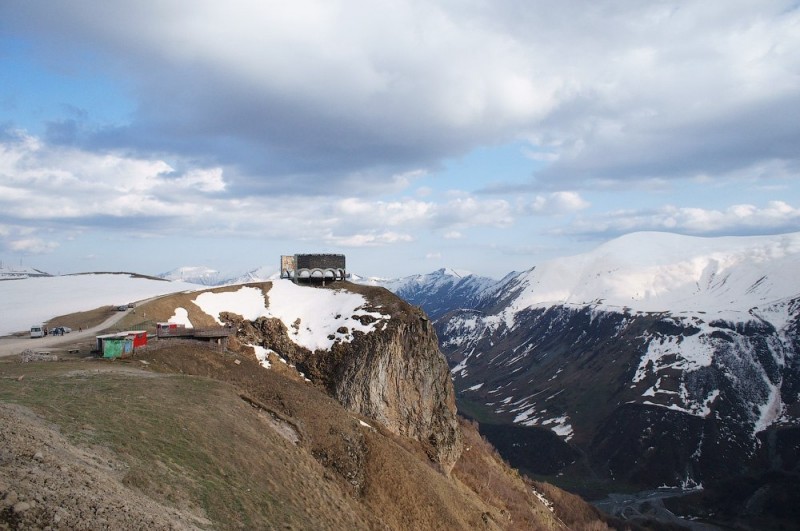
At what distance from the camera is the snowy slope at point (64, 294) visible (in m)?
72.9

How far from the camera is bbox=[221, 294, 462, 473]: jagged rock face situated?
214 ft

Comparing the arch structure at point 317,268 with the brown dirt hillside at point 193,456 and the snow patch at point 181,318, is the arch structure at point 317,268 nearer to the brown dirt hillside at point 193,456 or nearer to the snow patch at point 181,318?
the snow patch at point 181,318

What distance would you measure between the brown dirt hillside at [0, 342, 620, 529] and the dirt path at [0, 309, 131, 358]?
10459mm

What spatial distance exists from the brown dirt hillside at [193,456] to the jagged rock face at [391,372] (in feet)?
61.6

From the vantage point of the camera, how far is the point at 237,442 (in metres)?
26.7

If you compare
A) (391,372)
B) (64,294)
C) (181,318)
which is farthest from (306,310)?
(64,294)

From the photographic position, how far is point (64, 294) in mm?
96188

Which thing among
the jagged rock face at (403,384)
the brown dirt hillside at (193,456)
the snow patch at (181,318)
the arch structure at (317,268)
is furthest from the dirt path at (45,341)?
the arch structure at (317,268)

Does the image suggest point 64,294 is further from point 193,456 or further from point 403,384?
point 193,456

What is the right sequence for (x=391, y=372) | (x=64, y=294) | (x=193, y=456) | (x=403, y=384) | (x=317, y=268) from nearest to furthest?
(x=193, y=456) → (x=391, y=372) → (x=403, y=384) → (x=317, y=268) → (x=64, y=294)

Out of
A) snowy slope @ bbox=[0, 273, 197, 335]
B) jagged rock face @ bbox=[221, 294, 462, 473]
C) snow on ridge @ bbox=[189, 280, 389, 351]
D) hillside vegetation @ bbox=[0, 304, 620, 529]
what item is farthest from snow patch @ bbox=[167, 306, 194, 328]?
snowy slope @ bbox=[0, 273, 197, 335]

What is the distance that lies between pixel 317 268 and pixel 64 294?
49398 mm

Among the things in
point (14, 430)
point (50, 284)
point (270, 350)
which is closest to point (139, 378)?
point (14, 430)

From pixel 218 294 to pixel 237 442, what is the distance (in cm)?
5364
